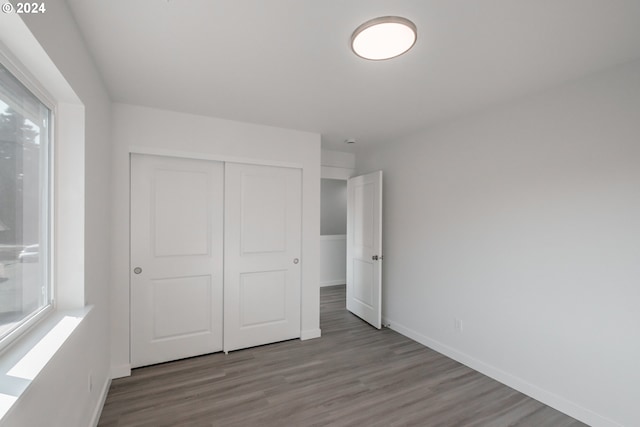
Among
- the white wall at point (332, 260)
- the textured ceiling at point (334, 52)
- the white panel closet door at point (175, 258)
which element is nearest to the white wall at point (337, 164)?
the textured ceiling at point (334, 52)

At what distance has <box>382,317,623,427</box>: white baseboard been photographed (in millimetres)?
2010

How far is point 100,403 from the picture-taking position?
2.07 m

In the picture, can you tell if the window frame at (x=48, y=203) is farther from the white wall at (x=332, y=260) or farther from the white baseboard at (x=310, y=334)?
the white wall at (x=332, y=260)

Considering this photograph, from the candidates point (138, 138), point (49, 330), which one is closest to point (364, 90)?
point (138, 138)

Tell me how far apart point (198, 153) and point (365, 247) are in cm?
243

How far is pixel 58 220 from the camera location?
64.0 inches

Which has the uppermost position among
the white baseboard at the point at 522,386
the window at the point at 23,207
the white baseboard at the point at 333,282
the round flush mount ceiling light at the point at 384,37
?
the round flush mount ceiling light at the point at 384,37

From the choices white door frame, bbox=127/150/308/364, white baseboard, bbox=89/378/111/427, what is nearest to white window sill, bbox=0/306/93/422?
white baseboard, bbox=89/378/111/427

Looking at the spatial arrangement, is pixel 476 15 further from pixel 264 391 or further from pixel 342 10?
pixel 264 391

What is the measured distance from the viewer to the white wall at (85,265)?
3.67 ft

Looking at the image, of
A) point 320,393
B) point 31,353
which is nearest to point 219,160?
point 31,353

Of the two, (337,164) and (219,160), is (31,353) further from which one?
(337,164)

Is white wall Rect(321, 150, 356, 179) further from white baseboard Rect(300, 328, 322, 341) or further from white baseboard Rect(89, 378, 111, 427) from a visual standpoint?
white baseboard Rect(89, 378, 111, 427)

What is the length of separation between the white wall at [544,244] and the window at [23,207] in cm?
324
